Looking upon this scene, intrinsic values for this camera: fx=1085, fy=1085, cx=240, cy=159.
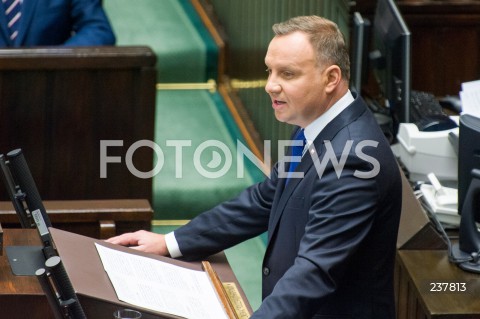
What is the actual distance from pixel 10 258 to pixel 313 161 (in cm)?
71

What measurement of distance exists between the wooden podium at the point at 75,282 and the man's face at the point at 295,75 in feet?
1.40

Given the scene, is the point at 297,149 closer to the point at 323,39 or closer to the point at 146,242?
the point at 323,39

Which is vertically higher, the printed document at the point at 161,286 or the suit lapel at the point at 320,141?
the suit lapel at the point at 320,141

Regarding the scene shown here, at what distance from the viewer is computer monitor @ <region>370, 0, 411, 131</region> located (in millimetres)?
3850

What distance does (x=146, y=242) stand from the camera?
2.50 metres

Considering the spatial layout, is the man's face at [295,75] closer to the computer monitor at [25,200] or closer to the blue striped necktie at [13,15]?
the computer monitor at [25,200]

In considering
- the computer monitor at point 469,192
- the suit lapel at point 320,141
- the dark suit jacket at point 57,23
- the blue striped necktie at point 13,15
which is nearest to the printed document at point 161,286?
the suit lapel at point 320,141

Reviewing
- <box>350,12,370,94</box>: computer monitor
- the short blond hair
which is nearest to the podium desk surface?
the short blond hair

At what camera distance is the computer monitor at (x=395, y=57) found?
12.6 ft

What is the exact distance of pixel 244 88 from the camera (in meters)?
5.28

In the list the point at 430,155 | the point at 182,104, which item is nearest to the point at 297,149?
the point at 430,155

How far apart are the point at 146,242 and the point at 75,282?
1.56 ft

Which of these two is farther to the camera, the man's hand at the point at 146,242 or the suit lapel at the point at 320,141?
the man's hand at the point at 146,242

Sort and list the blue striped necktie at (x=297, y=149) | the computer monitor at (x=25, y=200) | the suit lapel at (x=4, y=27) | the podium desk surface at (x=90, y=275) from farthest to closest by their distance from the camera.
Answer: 1. the suit lapel at (x=4, y=27)
2. the blue striped necktie at (x=297, y=149)
3. the computer monitor at (x=25, y=200)
4. the podium desk surface at (x=90, y=275)
